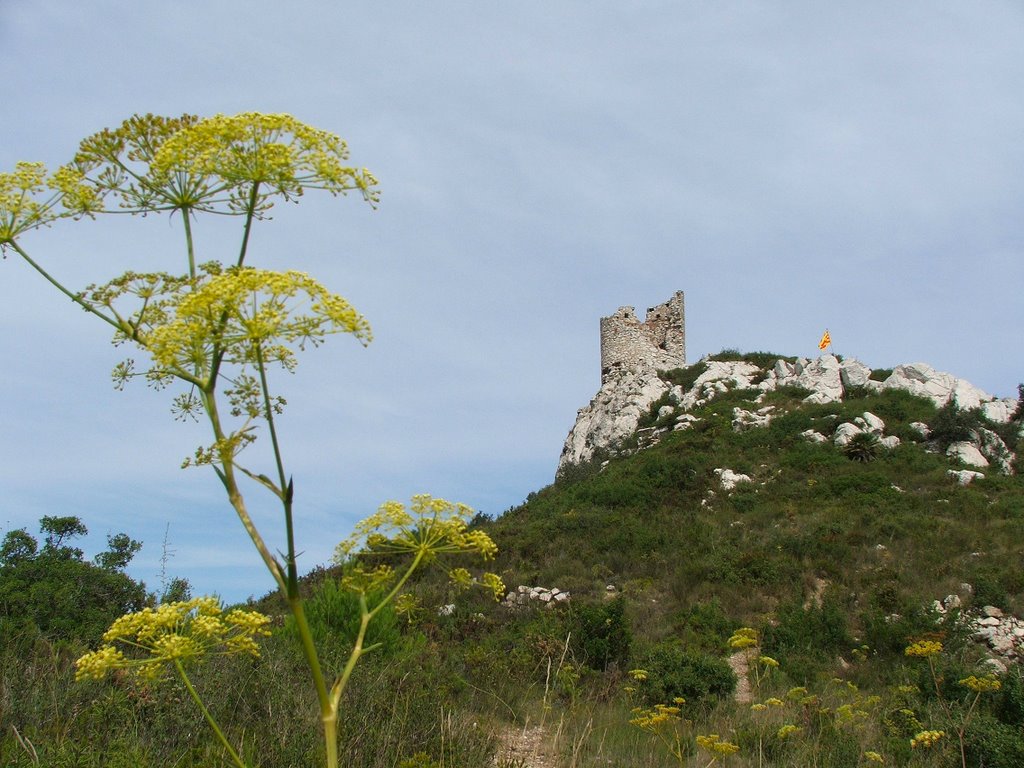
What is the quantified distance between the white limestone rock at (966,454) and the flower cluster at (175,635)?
26.7m

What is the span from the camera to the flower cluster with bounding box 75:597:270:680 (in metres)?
2.37

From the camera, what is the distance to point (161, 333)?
2.02 meters

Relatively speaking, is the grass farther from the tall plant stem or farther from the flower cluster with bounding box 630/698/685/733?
the tall plant stem

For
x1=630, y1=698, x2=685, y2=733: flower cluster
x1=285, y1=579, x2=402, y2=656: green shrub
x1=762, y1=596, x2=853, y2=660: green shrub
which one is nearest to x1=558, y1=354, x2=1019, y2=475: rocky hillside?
x1=762, y1=596, x2=853, y2=660: green shrub

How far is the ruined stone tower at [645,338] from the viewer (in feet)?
128

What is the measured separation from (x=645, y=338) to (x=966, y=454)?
16.5 meters

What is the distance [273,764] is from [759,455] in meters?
24.8

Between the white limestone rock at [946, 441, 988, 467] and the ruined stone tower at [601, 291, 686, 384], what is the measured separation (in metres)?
14.6

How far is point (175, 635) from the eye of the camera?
2420mm

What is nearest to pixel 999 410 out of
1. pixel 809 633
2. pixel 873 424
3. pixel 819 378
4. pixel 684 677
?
pixel 873 424

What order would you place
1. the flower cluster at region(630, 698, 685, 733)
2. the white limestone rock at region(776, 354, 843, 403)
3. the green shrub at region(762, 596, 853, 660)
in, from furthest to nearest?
the white limestone rock at region(776, 354, 843, 403), the green shrub at region(762, 596, 853, 660), the flower cluster at region(630, 698, 685, 733)

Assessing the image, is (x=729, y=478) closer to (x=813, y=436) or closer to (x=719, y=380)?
(x=813, y=436)

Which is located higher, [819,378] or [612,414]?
[819,378]

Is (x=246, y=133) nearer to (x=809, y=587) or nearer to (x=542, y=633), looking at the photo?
(x=542, y=633)
